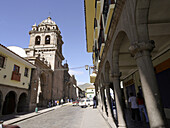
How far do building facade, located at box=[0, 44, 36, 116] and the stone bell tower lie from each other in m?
12.3

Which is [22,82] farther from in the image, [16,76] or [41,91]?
A: [41,91]

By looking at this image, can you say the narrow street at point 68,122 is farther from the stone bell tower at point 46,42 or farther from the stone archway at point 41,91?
the stone bell tower at point 46,42

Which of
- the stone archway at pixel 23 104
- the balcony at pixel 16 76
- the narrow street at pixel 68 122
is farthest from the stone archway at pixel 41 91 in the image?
the narrow street at pixel 68 122

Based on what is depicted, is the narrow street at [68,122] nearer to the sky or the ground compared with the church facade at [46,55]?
nearer to the ground

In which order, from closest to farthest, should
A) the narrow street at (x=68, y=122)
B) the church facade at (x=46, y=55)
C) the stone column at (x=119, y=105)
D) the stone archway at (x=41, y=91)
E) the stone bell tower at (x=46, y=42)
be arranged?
the stone column at (x=119, y=105) → the narrow street at (x=68, y=122) → the stone archway at (x=41, y=91) → the church facade at (x=46, y=55) → the stone bell tower at (x=46, y=42)

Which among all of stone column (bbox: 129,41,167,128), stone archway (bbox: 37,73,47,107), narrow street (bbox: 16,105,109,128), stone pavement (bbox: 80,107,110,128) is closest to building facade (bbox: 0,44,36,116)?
narrow street (bbox: 16,105,109,128)

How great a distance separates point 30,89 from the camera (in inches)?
656

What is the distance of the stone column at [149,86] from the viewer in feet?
7.48

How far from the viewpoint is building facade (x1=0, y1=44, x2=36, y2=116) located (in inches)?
469

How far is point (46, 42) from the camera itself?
108ft

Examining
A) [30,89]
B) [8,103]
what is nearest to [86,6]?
[30,89]

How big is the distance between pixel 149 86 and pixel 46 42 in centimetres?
3378

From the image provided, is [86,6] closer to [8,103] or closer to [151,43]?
[151,43]

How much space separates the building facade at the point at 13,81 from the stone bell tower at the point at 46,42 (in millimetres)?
12254
